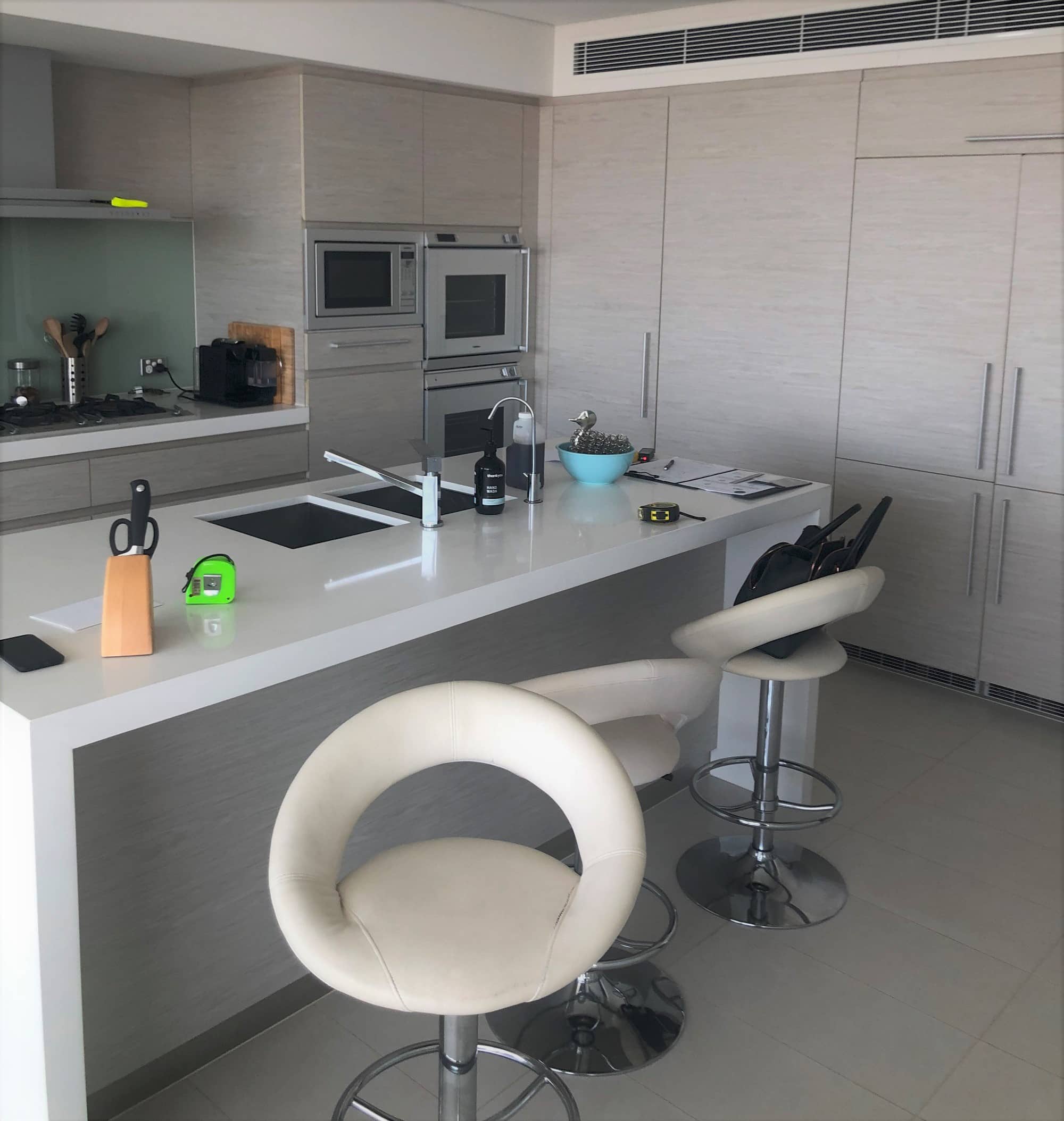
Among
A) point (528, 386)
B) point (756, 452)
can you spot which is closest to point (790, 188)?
point (756, 452)

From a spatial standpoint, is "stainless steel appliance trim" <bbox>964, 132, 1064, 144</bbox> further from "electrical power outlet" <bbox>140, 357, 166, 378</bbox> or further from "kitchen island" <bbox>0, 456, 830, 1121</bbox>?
"electrical power outlet" <bbox>140, 357, 166, 378</bbox>

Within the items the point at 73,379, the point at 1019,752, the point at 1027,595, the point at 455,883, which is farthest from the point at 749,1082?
the point at 73,379

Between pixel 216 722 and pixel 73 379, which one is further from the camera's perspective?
pixel 73 379

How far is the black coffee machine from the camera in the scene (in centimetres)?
423

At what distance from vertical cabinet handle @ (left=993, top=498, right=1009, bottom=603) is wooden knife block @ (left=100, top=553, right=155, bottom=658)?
3.13m

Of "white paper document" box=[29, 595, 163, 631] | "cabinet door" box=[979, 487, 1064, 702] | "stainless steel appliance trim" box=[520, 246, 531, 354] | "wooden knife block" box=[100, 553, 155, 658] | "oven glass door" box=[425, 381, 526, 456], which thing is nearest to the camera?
"wooden knife block" box=[100, 553, 155, 658]

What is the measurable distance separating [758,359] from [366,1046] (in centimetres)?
305

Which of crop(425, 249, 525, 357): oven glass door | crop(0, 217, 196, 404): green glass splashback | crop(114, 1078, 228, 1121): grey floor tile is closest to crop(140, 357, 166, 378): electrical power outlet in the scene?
crop(0, 217, 196, 404): green glass splashback

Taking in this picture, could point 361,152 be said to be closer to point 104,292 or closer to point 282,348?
point 282,348

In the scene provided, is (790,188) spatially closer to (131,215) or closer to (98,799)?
(131,215)

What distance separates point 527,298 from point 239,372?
4.58ft

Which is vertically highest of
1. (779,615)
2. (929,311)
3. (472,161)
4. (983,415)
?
(472,161)

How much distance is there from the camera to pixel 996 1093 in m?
2.22

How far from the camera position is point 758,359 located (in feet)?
14.5
